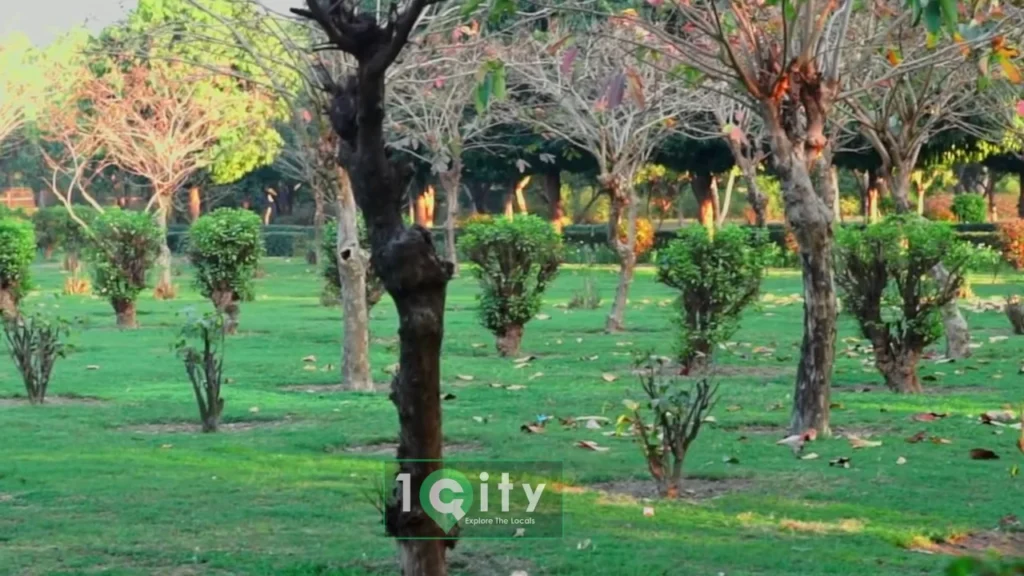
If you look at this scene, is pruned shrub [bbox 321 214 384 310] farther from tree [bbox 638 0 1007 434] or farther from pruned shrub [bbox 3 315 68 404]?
tree [bbox 638 0 1007 434]

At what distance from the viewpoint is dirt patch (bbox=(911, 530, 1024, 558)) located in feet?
19.1

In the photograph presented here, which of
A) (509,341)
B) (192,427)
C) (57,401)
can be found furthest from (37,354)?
(509,341)

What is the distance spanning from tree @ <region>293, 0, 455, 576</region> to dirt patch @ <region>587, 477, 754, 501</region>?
116 inches

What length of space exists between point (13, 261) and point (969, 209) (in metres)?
31.4

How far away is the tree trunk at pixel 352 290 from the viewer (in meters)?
11.6

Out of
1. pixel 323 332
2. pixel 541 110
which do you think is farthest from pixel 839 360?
pixel 541 110

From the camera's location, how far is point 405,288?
4082mm

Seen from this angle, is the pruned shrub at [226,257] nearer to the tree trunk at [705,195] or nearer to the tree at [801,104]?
the tree at [801,104]

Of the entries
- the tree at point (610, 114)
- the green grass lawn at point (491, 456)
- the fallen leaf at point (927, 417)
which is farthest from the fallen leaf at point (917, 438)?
the tree at point (610, 114)

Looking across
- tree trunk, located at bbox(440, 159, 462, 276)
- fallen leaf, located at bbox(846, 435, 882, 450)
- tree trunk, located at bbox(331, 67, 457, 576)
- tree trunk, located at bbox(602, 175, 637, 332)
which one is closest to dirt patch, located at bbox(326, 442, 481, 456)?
fallen leaf, located at bbox(846, 435, 882, 450)

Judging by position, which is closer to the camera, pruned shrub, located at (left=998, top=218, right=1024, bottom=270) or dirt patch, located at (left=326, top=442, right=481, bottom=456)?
dirt patch, located at (left=326, top=442, right=481, bottom=456)

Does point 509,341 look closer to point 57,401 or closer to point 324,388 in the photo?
point 324,388

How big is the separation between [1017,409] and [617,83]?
4.50 meters

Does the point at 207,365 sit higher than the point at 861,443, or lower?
higher
